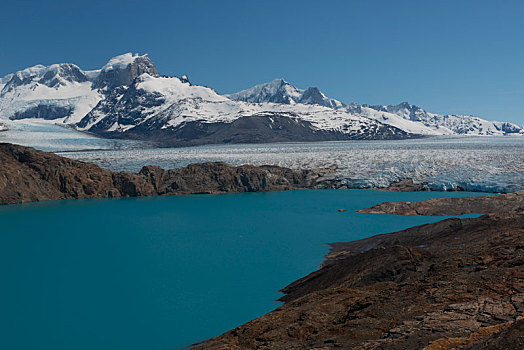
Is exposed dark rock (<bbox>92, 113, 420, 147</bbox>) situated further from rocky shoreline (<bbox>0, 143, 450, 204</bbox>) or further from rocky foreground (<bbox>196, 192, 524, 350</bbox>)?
rocky foreground (<bbox>196, 192, 524, 350</bbox>)

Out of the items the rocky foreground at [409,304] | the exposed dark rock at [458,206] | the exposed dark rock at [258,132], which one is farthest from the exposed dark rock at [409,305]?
the exposed dark rock at [258,132]

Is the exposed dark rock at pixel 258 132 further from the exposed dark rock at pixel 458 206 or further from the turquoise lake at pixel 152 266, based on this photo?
the exposed dark rock at pixel 458 206

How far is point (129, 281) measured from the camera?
1616 cm

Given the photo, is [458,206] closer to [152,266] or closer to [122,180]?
[152,266]

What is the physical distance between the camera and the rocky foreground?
678cm

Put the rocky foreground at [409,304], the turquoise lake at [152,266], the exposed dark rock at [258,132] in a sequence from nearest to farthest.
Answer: the rocky foreground at [409,304]
the turquoise lake at [152,266]
the exposed dark rock at [258,132]

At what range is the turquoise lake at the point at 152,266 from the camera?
1216 cm

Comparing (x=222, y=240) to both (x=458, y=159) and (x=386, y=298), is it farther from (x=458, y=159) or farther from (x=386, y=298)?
(x=458, y=159)

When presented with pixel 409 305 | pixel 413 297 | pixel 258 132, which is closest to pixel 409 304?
pixel 409 305

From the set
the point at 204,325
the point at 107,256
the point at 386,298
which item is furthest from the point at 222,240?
the point at 386,298

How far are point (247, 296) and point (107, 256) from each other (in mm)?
8932

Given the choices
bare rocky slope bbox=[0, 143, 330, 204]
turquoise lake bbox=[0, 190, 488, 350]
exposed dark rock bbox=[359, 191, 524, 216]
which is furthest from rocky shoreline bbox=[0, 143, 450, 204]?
exposed dark rock bbox=[359, 191, 524, 216]

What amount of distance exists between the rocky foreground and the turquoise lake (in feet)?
7.18

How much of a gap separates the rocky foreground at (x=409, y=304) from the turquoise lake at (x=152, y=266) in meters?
2.19
